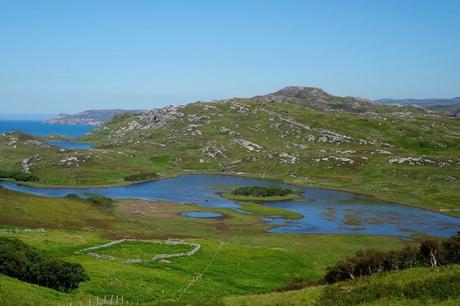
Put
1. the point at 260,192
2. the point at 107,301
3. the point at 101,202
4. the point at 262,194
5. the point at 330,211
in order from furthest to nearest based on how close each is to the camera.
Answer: the point at 260,192
the point at 262,194
the point at 330,211
the point at 101,202
the point at 107,301

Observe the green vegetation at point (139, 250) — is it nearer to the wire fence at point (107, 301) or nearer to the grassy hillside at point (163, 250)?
the grassy hillside at point (163, 250)

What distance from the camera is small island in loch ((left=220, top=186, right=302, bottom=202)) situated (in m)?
179

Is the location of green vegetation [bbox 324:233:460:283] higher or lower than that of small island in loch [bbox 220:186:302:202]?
higher

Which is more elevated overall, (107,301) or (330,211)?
(107,301)

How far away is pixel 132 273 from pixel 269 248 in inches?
1369

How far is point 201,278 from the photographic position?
75250 millimetres

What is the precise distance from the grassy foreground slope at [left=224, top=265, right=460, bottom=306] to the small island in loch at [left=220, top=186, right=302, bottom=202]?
435 feet

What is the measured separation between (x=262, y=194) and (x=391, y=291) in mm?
144444

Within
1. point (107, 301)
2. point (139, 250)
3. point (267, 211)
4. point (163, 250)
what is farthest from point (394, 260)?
point (267, 211)

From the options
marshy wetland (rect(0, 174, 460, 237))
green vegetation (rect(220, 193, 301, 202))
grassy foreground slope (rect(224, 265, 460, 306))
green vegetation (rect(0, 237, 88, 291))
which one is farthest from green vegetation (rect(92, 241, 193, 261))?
green vegetation (rect(220, 193, 301, 202))

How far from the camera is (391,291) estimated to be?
39.4 metres

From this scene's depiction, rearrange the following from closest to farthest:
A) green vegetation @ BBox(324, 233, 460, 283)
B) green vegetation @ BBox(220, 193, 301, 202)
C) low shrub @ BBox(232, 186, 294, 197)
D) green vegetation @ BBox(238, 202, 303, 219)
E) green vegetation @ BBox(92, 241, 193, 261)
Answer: green vegetation @ BBox(324, 233, 460, 283)
green vegetation @ BBox(92, 241, 193, 261)
green vegetation @ BBox(238, 202, 303, 219)
green vegetation @ BBox(220, 193, 301, 202)
low shrub @ BBox(232, 186, 294, 197)

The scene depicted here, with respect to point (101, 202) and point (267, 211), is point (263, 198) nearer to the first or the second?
point (267, 211)

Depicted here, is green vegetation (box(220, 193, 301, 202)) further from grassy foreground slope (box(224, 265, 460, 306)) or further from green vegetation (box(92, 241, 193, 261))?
grassy foreground slope (box(224, 265, 460, 306))
